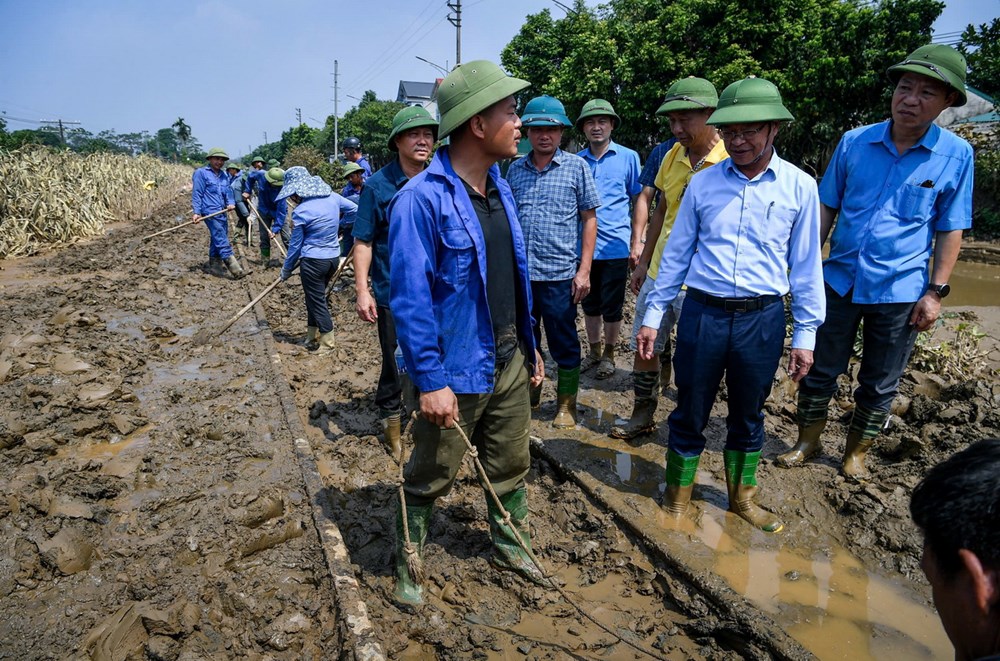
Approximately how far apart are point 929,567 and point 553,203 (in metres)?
3.54

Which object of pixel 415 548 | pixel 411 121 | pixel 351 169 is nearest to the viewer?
pixel 415 548

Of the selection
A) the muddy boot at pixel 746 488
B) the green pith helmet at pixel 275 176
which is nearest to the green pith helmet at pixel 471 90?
the muddy boot at pixel 746 488

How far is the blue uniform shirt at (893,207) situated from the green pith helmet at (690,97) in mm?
796

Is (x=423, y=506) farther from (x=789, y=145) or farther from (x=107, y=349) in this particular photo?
(x=789, y=145)

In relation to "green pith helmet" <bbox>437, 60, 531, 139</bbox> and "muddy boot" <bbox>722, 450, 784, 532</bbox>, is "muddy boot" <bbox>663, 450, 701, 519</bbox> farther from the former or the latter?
"green pith helmet" <bbox>437, 60, 531, 139</bbox>

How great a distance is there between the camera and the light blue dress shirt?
3.09 meters

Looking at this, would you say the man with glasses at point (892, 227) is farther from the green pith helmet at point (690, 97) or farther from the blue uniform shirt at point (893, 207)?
the green pith helmet at point (690, 97)

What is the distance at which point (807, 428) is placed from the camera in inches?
163

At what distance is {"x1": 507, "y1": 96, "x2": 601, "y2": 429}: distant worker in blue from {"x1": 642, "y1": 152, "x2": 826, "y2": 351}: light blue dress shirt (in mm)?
1294

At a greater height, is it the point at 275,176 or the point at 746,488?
the point at 275,176

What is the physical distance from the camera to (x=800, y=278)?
3.18 metres

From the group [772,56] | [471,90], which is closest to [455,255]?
[471,90]

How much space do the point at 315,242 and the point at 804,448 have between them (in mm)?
5008

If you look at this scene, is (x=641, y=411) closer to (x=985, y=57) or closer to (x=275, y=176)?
(x=275, y=176)
